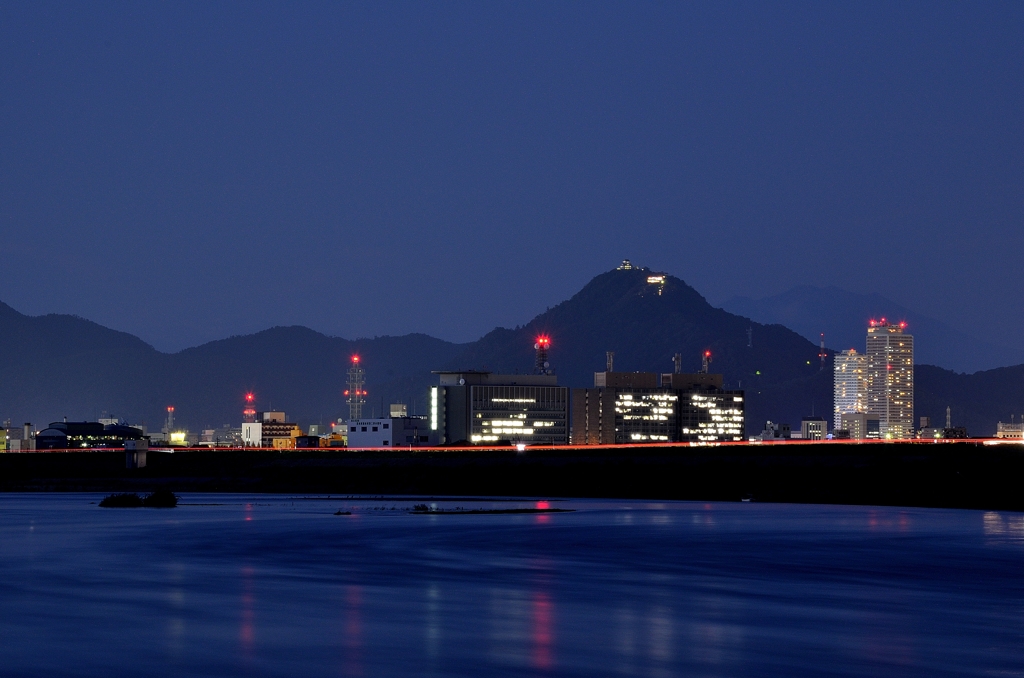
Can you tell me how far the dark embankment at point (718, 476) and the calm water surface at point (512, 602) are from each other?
4404 centimetres

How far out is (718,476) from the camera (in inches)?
6097

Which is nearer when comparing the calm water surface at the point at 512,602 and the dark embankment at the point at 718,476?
the calm water surface at the point at 512,602

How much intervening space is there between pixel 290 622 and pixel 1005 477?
97359 mm

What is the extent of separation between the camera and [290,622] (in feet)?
128

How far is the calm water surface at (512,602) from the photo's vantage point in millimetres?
32500

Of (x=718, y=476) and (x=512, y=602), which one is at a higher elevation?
(x=512, y=602)

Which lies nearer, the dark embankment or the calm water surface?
the calm water surface

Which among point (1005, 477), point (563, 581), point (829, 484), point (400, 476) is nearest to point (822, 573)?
point (563, 581)

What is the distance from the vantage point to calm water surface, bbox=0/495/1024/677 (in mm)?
32500

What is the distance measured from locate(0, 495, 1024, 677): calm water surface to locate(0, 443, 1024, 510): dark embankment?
44036 millimetres

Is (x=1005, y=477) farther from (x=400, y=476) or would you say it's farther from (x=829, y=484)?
(x=400, y=476)

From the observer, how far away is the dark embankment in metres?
127

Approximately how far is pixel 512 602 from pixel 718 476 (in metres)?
113

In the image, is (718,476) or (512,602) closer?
(512,602)
